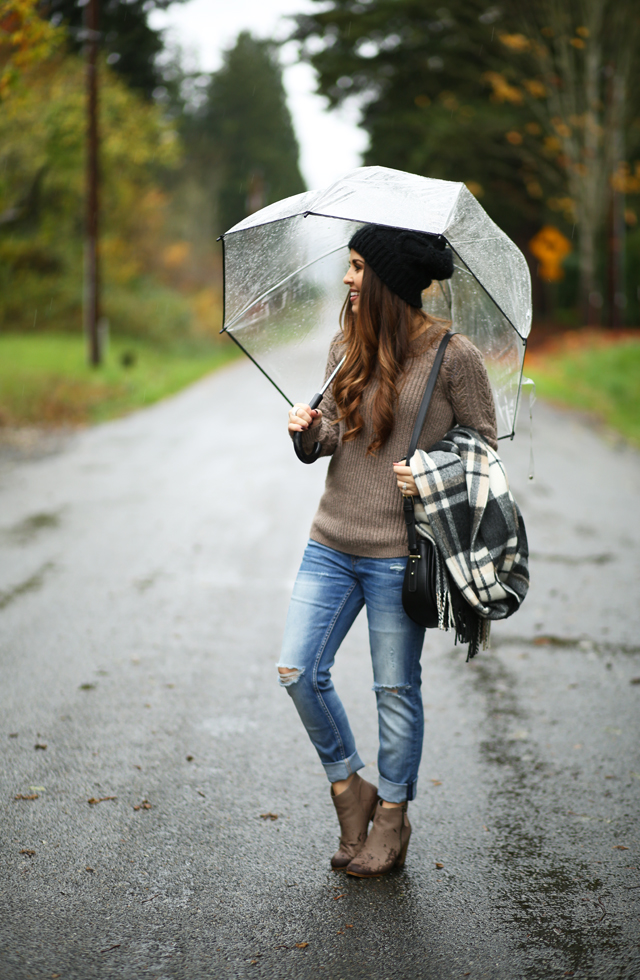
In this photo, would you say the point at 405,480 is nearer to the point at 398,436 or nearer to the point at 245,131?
the point at 398,436

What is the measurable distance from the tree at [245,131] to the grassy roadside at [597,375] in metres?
30.4

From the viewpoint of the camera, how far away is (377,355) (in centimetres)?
292

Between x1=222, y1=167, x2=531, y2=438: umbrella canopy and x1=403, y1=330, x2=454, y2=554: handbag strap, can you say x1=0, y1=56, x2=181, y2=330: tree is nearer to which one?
x1=222, y1=167, x2=531, y2=438: umbrella canopy

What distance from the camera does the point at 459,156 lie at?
25.8 m

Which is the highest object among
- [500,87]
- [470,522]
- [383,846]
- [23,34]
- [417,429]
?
[23,34]

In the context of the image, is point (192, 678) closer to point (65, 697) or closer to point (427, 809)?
point (65, 697)

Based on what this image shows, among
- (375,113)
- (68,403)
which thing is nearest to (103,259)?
(375,113)

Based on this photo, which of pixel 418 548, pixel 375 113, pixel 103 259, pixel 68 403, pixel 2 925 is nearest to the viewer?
pixel 2 925

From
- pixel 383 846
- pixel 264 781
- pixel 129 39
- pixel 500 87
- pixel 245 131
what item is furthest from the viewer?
pixel 245 131

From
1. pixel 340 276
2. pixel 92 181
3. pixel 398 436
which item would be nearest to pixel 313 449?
pixel 398 436

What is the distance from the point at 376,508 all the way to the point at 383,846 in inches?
44.2

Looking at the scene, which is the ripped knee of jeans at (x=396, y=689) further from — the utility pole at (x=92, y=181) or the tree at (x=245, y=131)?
the tree at (x=245, y=131)

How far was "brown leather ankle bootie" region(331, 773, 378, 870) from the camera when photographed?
3066 millimetres

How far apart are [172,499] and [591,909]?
22.3 feet
